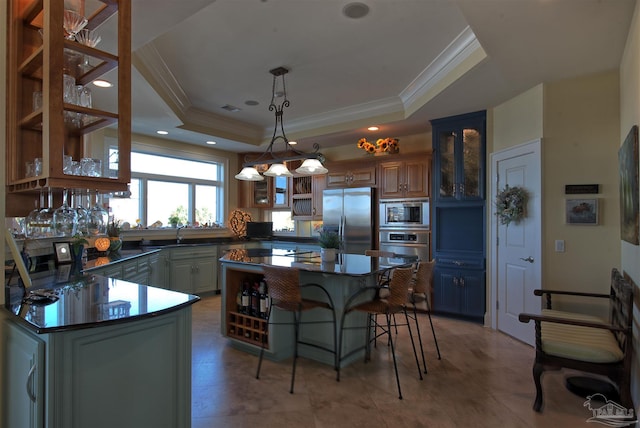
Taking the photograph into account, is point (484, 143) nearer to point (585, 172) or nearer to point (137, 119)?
point (585, 172)

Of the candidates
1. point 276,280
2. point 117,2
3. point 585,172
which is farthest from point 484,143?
point 117,2

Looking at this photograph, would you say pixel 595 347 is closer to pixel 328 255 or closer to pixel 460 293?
pixel 328 255

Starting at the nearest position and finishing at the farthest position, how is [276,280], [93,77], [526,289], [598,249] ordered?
1. [93,77]
2. [276,280]
3. [598,249]
4. [526,289]

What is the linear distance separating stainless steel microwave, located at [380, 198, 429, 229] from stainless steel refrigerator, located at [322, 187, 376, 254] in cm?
24

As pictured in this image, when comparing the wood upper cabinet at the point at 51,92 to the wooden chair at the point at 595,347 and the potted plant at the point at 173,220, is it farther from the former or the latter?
the potted plant at the point at 173,220

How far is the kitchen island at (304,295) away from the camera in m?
2.95

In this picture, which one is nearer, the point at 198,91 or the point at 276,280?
the point at 276,280

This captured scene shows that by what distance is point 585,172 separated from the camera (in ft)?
10.7

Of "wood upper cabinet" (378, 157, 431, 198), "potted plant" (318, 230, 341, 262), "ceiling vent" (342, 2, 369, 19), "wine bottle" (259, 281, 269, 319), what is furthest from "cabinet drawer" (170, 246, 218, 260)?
"ceiling vent" (342, 2, 369, 19)

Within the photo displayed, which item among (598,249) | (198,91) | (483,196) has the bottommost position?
(598,249)

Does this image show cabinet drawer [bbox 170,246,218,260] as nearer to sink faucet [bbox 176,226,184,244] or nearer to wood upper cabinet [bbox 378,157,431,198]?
sink faucet [bbox 176,226,184,244]

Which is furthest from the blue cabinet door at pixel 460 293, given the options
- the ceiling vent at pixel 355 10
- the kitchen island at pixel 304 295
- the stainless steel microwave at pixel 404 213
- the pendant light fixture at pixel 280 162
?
the ceiling vent at pixel 355 10

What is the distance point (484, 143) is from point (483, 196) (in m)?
0.67

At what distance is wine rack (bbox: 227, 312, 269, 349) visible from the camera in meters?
3.26
